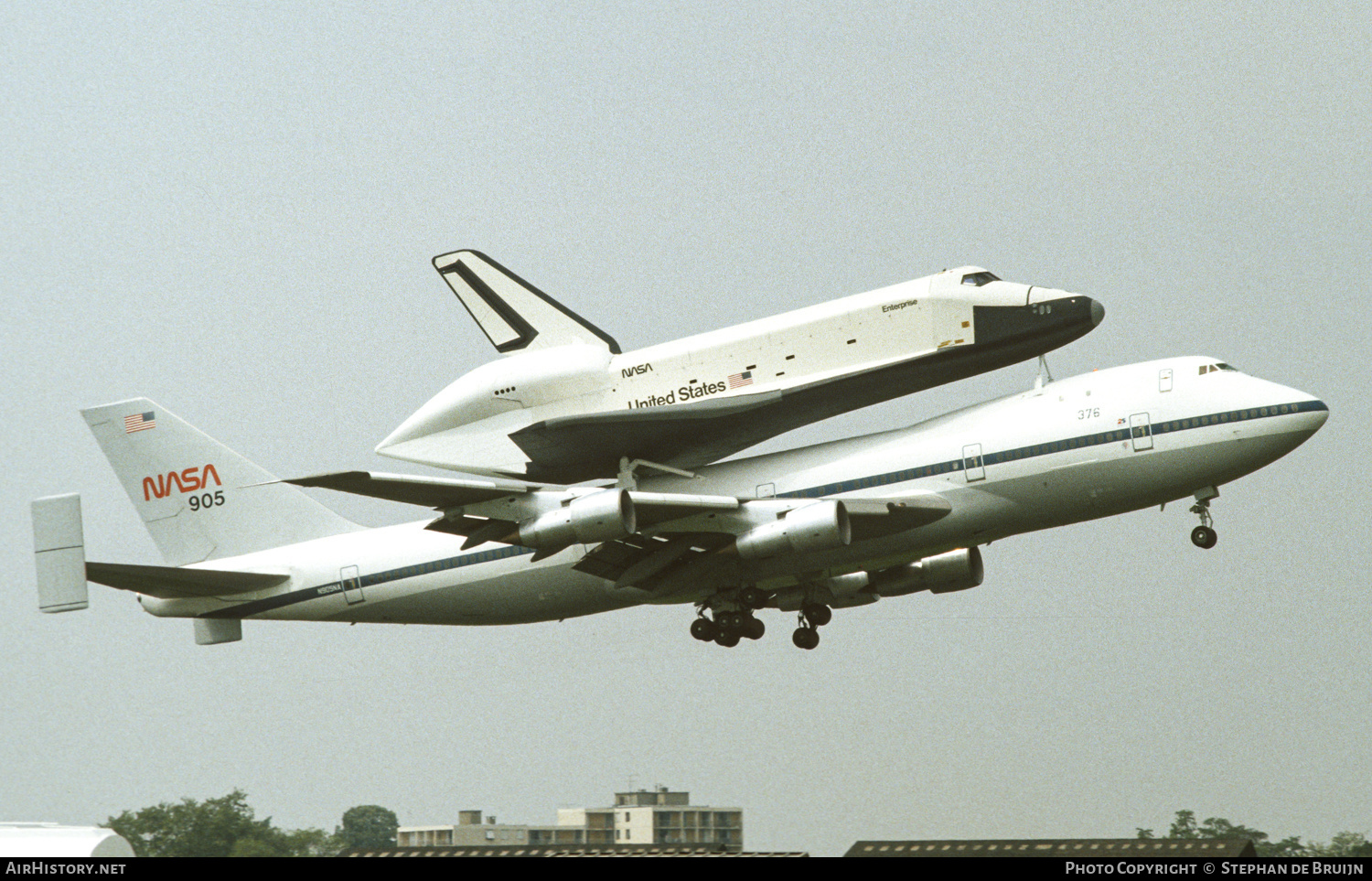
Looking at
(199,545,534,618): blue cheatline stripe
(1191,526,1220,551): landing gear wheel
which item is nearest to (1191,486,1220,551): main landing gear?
(1191,526,1220,551): landing gear wheel

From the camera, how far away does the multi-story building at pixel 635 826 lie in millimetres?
70625

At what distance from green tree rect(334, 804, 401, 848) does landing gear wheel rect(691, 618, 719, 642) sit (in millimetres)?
38992

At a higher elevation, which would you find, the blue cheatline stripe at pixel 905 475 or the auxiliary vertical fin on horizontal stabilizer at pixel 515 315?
the auxiliary vertical fin on horizontal stabilizer at pixel 515 315

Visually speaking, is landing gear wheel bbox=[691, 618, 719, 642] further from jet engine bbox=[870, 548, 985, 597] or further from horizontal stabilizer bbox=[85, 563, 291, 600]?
horizontal stabilizer bbox=[85, 563, 291, 600]

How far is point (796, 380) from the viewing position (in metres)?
35.1

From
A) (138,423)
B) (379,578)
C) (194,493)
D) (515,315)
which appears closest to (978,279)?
(515,315)

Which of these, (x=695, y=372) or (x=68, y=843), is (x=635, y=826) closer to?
(x=695, y=372)

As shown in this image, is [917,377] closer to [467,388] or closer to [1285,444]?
[1285,444]

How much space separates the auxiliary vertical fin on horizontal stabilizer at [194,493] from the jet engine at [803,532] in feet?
42.4

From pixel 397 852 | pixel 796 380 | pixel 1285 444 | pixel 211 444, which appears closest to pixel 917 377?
pixel 796 380

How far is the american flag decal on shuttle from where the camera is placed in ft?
145

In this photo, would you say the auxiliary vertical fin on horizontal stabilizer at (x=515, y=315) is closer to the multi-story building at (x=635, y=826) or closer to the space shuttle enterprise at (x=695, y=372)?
the space shuttle enterprise at (x=695, y=372)

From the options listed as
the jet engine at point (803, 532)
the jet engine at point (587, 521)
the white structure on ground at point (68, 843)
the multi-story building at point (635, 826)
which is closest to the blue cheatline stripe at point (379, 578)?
the jet engine at point (587, 521)
